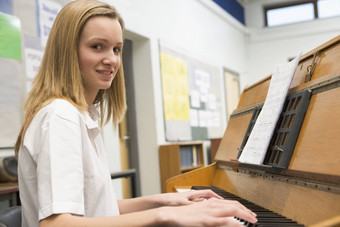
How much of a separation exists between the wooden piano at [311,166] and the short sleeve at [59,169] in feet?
1.94

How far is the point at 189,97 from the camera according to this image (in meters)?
5.61

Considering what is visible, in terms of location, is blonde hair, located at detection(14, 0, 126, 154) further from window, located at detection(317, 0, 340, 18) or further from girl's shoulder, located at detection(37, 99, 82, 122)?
window, located at detection(317, 0, 340, 18)

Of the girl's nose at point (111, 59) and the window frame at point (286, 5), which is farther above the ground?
the window frame at point (286, 5)

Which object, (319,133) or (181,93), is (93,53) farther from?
(181,93)

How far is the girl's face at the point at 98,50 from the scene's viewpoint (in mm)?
1227

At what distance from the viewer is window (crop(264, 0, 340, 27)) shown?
8102mm

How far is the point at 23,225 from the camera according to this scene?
3.98 ft

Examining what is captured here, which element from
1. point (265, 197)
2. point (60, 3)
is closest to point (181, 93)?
point (60, 3)

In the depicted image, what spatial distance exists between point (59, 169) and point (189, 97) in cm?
467

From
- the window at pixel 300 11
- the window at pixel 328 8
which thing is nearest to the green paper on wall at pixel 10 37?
the window at pixel 300 11

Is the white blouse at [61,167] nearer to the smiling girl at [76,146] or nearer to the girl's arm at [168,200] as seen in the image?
the smiling girl at [76,146]

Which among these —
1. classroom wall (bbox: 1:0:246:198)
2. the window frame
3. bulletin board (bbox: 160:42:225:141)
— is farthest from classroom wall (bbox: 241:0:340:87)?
classroom wall (bbox: 1:0:246:198)

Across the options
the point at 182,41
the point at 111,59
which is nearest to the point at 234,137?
the point at 111,59

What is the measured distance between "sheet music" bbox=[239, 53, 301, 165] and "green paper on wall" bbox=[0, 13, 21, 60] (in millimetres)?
2081
